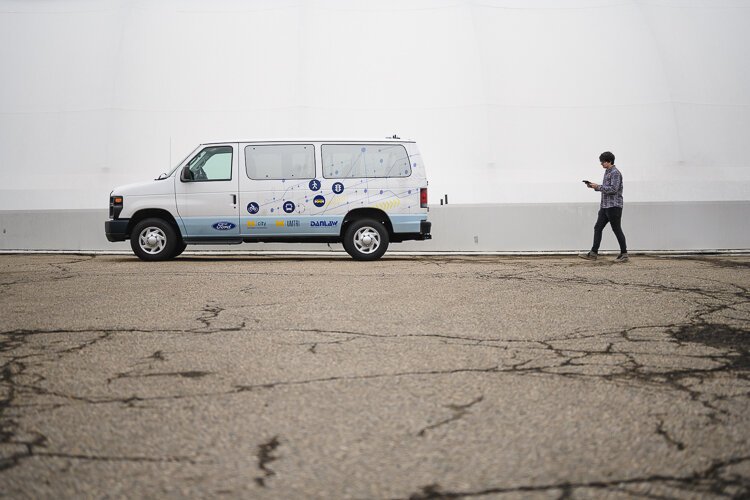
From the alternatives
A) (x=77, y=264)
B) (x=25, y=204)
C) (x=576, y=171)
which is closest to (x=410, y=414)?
(x=77, y=264)

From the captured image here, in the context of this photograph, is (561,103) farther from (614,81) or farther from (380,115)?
(380,115)

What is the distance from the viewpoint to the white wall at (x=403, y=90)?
1925 centimetres

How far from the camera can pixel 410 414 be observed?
12.5 ft

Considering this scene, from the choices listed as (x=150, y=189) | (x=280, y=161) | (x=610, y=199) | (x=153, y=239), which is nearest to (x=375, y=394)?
(x=280, y=161)

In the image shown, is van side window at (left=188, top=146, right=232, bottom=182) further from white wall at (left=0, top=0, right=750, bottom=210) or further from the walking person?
the walking person

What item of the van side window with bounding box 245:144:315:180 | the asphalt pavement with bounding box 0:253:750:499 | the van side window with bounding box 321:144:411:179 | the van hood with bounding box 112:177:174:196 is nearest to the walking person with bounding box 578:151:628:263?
the van side window with bounding box 321:144:411:179

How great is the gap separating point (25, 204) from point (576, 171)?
12578 millimetres

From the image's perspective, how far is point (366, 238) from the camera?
45.0 ft

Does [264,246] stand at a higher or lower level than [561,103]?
lower

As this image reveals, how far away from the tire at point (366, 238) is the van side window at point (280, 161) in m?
1.09

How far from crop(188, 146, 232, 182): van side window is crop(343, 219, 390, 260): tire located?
2.25 metres

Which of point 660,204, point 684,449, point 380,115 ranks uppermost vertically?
point 380,115

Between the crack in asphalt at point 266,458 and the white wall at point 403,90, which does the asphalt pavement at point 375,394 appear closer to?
the crack in asphalt at point 266,458

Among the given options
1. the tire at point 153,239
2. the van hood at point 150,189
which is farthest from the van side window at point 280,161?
the tire at point 153,239
